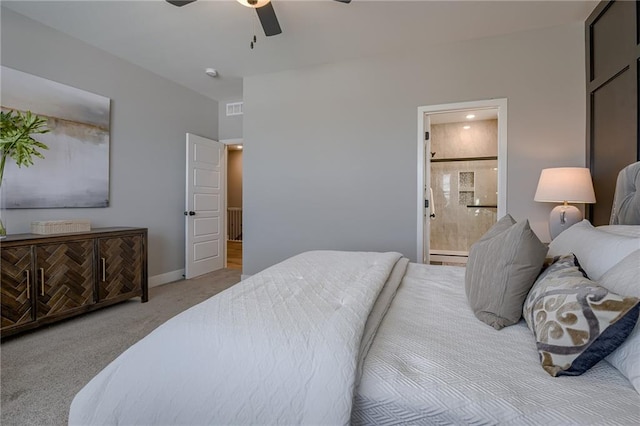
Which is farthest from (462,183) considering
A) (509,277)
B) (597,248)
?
(509,277)

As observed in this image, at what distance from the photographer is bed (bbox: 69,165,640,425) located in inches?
27.3

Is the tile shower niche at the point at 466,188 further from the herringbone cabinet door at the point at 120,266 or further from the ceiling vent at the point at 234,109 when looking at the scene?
the herringbone cabinet door at the point at 120,266

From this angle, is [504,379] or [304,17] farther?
[304,17]

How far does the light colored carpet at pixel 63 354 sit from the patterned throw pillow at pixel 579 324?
2.04m

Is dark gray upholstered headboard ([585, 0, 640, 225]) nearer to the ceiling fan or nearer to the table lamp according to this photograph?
the table lamp

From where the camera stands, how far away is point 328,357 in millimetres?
762

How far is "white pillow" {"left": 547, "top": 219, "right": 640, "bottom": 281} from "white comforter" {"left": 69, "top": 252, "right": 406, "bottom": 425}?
2.67 feet

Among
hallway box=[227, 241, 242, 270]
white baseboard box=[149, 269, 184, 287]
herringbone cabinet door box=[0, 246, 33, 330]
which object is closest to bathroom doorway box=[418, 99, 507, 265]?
hallway box=[227, 241, 242, 270]

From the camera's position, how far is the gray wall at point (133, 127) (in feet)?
8.85

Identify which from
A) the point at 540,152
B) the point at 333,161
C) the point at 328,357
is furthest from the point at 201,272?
the point at 540,152

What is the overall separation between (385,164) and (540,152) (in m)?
1.44

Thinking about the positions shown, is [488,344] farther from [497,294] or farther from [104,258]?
[104,258]

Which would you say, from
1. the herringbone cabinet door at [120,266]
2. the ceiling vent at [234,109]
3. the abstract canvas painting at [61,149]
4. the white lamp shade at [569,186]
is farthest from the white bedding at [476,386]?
the ceiling vent at [234,109]

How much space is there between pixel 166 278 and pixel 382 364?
392 centimetres
